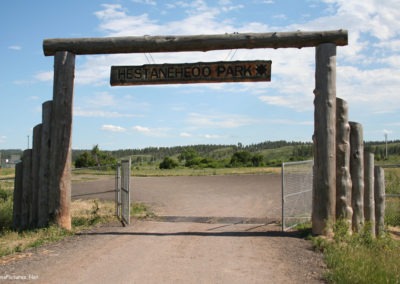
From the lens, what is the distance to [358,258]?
7.52 meters

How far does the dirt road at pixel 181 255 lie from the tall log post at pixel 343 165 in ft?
4.31

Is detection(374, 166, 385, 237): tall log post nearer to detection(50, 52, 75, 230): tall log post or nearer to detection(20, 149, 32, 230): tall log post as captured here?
detection(50, 52, 75, 230): tall log post

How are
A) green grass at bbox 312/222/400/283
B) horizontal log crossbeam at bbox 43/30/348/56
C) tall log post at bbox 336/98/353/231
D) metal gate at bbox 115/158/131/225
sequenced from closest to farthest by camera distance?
green grass at bbox 312/222/400/283 < tall log post at bbox 336/98/353/231 < horizontal log crossbeam at bbox 43/30/348/56 < metal gate at bbox 115/158/131/225

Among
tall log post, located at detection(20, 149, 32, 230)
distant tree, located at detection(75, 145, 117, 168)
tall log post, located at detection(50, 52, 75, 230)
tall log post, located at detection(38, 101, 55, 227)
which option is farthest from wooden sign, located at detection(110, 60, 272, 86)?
distant tree, located at detection(75, 145, 117, 168)

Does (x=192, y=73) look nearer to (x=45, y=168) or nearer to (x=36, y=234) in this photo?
(x=45, y=168)

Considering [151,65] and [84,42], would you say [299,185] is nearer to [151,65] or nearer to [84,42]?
[151,65]

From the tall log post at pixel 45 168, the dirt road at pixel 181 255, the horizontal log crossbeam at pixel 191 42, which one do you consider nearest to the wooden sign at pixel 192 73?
the horizontal log crossbeam at pixel 191 42

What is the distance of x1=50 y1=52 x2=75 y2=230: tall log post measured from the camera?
37.8 ft

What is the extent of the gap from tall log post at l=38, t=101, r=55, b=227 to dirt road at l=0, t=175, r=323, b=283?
1.44 metres

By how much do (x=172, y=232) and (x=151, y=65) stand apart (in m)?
4.26

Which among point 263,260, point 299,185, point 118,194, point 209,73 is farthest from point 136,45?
point 299,185

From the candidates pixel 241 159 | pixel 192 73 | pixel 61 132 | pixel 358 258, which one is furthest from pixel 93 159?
pixel 358 258

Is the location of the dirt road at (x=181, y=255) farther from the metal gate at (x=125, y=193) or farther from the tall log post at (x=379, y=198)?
the tall log post at (x=379, y=198)

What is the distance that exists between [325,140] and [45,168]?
695cm
